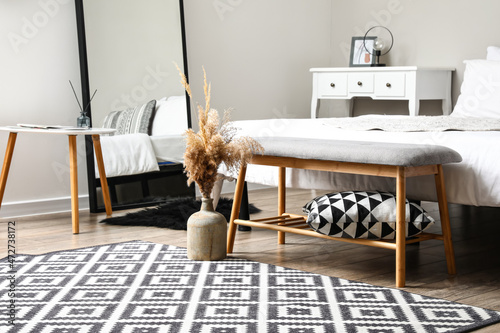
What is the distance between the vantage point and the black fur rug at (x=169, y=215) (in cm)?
350

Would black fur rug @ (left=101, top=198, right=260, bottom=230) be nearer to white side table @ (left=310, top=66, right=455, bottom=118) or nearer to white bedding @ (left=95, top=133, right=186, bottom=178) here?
white bedding @ (left=95, top=133, right=186, bottom=178)

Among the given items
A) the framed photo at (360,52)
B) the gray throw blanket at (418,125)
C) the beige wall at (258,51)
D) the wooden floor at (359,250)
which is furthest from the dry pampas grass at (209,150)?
the framed photo at (360,52)

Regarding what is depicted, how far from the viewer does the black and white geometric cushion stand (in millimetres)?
2396

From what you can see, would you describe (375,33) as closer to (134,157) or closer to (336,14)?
(336,14)

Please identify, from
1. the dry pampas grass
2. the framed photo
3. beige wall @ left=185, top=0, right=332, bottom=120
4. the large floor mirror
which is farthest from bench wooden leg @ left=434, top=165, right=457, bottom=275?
the framed photo

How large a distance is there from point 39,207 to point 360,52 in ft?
8.16

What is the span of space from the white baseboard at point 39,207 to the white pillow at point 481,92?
2.28 meters

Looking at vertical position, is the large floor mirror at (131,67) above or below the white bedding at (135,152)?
above

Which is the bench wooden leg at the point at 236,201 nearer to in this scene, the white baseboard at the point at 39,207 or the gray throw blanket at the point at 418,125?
the gray throw blanket at the point at 418,125

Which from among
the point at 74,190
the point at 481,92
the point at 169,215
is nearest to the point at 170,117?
the point at 169,215

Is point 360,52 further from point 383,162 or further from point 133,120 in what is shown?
point 383,162

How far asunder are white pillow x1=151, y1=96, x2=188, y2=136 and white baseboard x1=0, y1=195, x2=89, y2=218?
2.03ft

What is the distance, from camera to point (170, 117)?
14.1 ft

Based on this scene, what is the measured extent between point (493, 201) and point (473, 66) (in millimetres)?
1821
